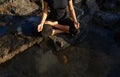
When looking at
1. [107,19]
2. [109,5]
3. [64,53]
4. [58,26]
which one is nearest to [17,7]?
[58,26]

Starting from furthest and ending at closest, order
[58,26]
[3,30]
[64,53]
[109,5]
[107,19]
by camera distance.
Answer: [109,5], [107,19], [3,30], [58,26], [64,53]

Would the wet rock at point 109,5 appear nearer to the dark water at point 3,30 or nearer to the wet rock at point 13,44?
the wet rock at point 13,44

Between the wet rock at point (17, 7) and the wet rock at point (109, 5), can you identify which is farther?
the wet rock at point (109, 5)

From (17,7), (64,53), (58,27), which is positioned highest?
(17,7)

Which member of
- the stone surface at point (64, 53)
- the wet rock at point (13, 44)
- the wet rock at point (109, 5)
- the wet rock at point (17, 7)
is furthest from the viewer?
the wet rock at point (109, 5)

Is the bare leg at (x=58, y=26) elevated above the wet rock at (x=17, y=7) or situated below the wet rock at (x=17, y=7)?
below

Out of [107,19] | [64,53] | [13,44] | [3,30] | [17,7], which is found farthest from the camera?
[17,7]

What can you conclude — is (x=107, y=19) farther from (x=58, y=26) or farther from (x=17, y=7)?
(x=17, y=7)

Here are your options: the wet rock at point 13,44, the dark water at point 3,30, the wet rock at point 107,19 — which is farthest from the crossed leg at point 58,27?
the dark water at point 3,30

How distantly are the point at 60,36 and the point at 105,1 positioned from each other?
7.30ft

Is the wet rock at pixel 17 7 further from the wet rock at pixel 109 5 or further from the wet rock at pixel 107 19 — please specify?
the wet rock at pixel 109 5

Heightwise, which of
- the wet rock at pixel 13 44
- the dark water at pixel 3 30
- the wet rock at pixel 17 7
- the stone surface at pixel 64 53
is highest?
the wet rock at pixel 17 7

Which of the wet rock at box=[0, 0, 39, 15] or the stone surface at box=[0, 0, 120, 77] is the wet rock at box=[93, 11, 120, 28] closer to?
the stone surface at box=[0, 0, 120, 77]

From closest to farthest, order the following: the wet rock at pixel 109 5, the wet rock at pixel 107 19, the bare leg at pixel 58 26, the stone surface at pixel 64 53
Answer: the stone surface at pixel 64 53 < the bare leg at pixel 58 26 < the wet rock at pixel 107 19 < the wet rock at pixel 109 5
